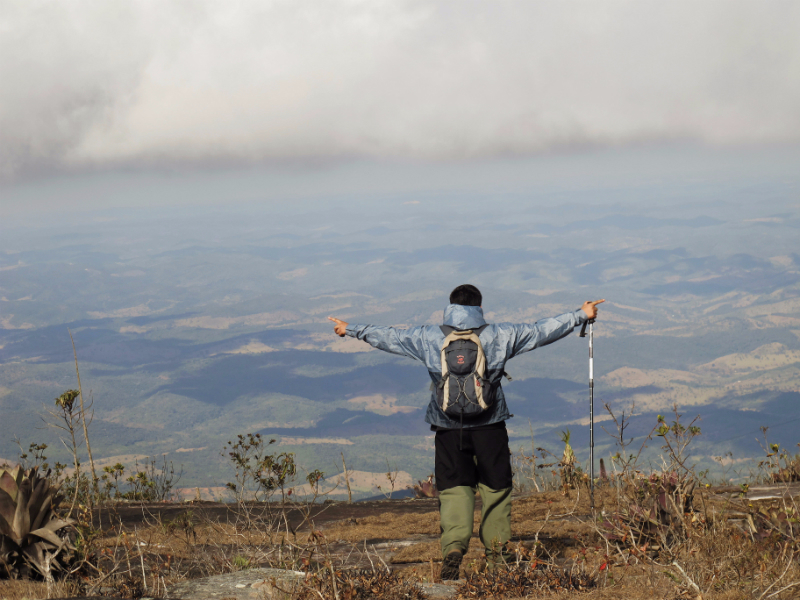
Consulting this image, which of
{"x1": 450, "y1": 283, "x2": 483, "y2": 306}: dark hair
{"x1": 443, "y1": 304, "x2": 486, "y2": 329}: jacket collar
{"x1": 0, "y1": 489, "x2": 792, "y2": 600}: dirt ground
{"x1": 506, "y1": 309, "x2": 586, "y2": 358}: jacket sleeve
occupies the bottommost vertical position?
{"x1": 0, "y1": 489, "x2": 792, "y2": 600}: dirt ground

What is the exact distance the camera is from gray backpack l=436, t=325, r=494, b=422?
5.18m

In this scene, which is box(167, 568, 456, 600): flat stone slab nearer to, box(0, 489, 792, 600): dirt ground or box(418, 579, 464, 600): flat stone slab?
box(418, 579, 464, 600): flat stone slab

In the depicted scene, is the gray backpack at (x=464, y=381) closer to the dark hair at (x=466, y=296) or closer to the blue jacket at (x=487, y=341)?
the blue jacket at (x=487, y=341)

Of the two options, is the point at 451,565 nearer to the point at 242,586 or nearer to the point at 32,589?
the point at 242,586

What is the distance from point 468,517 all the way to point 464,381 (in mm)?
1061

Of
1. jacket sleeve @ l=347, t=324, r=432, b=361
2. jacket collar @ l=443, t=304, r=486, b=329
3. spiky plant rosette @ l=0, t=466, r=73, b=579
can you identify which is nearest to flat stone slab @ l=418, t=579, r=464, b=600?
jacket sleeve @ l=347, t=324, r=432, b=361

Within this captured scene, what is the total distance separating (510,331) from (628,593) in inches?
77.0

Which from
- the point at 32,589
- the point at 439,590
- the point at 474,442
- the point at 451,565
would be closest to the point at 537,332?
the point at 474,442

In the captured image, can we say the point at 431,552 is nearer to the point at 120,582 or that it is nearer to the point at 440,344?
the point at 440,344

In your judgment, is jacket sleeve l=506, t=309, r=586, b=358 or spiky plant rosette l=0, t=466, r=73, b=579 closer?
spiky plant rosette l=0, t=466, r=73, b=579

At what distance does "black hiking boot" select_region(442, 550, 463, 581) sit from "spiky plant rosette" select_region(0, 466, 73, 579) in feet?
8.76

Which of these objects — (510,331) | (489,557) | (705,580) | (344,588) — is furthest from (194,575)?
(705,580)

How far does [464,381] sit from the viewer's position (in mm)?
5223

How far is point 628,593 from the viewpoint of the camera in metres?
4.38
